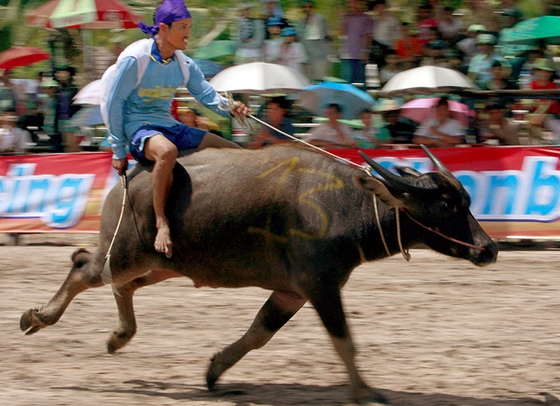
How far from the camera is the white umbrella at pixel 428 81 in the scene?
11305mm

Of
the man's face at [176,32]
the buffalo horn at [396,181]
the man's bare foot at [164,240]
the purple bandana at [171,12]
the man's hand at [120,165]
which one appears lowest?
the man's bare foot at [164,240]

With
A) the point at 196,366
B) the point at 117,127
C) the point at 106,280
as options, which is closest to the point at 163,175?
the point at 117,127

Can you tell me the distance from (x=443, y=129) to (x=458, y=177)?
2.33 ft

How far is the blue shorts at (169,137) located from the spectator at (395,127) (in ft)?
19.7

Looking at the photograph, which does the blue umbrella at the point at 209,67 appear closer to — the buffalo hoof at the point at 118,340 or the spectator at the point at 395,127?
the spectator at the point at 395,127

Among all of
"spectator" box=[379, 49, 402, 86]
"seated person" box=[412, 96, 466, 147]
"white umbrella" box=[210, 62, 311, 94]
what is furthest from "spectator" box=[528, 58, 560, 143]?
"white umbrella" box=[210, 62, 311, 94]

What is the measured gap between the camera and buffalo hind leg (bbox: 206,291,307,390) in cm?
583

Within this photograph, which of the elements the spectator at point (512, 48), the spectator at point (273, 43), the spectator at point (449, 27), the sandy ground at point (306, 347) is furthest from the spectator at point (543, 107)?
the spectator at point (273, 43)

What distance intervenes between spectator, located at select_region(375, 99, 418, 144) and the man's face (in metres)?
6.27

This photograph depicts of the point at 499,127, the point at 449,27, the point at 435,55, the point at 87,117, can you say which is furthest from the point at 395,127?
the point at 87,117

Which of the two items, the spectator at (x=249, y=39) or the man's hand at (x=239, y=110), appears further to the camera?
the spectator at (x=249, y=39)

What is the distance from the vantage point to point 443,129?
37.3 feet

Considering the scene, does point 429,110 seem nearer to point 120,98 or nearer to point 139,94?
point 139,94

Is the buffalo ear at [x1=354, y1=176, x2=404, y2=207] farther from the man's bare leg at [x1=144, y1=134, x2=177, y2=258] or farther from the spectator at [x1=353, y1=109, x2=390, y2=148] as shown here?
the spectator at [x1=353, y1=109, x2=390, y2=148]
